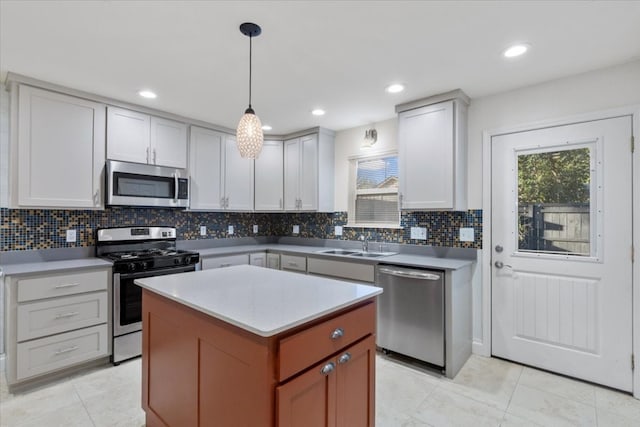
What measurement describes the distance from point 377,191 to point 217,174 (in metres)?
1.96

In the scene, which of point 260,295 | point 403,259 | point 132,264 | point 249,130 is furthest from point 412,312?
point 132,264

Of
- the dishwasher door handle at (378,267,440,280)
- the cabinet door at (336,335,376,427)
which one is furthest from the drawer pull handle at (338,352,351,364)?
the dishwasher door handle at (378,267,440,280)

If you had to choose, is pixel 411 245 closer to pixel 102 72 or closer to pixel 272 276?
pixel 272 276

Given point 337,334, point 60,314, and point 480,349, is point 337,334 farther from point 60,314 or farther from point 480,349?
point 60,314

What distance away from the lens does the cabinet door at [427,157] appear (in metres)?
2.84

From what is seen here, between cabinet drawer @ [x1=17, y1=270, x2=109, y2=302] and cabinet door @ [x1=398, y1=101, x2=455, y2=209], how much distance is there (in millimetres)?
2826

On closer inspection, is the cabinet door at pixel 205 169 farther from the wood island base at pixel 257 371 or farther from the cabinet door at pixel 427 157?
the cabinet door at pixel 427 157

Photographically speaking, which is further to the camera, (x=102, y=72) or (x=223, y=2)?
(x=102, y=72)

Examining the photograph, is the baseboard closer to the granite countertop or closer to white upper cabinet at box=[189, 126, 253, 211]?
the granite countertop

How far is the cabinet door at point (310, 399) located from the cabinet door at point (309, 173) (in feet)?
8.89

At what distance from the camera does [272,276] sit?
2.04 meters

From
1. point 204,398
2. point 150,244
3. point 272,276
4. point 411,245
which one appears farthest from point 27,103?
point 411,245

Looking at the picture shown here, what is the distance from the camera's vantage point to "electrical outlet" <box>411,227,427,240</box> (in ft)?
10.8

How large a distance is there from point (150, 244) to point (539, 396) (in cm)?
378
